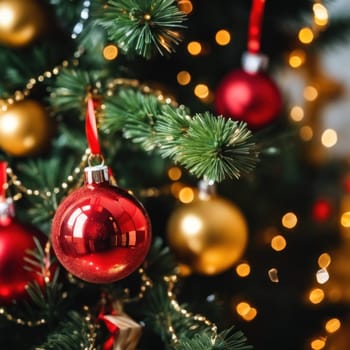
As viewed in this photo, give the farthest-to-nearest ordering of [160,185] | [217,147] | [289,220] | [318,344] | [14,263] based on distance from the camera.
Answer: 1. [289,220]
2. [160,185]
3. [318,344]
4. [14,263]
5. [217,147]

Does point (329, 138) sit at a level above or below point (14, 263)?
above

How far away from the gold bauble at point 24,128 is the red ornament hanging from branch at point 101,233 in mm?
194

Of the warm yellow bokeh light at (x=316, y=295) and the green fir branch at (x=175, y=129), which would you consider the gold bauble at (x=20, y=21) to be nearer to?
the green fir branch at (x=175, y=129)

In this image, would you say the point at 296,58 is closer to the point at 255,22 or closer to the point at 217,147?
the point at 255,22

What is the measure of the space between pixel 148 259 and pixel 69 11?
1.06ft

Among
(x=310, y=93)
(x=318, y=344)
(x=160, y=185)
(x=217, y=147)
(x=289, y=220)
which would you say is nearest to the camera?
(x=217, y=147)

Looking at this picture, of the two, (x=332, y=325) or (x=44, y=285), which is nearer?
(x=44, y=285)

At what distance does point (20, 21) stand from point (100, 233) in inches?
12.8

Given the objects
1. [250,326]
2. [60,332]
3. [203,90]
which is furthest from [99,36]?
[250,326]

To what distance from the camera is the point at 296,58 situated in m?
1.00

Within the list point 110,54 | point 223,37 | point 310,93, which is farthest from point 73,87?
point 310,93

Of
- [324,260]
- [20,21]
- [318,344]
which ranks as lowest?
[318,344]

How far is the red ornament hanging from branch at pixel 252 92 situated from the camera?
842mm

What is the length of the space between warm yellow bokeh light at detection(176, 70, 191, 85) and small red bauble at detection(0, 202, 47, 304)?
351 millimetres
